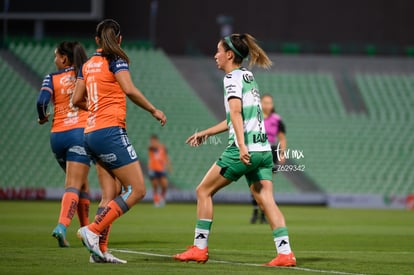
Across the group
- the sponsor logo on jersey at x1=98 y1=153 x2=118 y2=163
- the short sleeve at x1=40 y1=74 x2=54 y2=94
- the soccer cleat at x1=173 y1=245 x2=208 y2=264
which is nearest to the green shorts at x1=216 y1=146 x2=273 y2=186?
Answer: the soccer cleat at x1=173 y1=245 x2=208 y2=264

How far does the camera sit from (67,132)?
12.4 metres

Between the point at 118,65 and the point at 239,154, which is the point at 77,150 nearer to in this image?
the point at 118,65

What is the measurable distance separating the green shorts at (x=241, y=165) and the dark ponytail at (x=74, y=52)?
126 inches

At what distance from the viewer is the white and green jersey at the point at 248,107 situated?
10195 millimetres

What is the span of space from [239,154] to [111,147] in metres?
1.34

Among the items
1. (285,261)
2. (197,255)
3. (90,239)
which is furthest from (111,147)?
(285,261)

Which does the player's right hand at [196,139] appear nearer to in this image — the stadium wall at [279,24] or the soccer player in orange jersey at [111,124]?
the soccer player in orange jersey at [111,124]

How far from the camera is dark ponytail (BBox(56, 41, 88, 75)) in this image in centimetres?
1260

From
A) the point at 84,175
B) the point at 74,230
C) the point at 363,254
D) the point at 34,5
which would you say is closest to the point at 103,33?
the point at 84,175

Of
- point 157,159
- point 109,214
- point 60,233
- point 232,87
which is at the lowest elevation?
point 157,159

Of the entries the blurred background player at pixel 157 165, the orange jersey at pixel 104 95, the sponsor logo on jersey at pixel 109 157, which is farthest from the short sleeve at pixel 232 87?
the blurred background player at pixel 157 165

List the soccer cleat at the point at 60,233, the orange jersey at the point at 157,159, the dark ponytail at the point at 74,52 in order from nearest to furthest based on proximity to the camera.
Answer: the soccer cleat at the point at 60,233 → the dark ponytail at the point at 74,52 → the orange jersey at the point at 157,159

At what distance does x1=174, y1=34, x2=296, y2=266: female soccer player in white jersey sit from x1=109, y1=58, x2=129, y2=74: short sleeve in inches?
40.6

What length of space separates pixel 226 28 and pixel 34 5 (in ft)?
25.6
